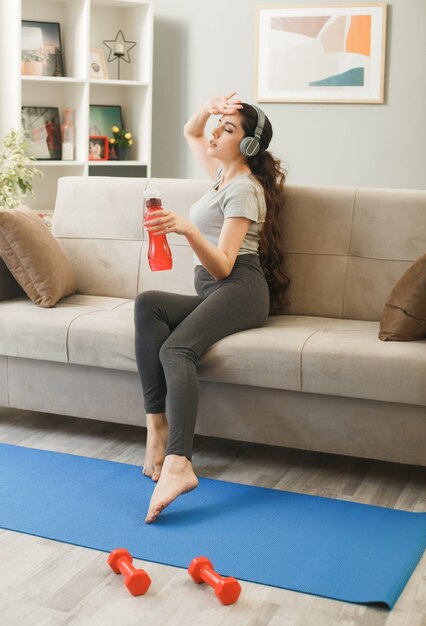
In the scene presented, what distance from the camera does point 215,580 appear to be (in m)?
1.94

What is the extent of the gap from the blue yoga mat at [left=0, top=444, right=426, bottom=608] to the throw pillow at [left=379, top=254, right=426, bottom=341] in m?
0.54

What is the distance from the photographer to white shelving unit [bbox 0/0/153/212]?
16.0 ft

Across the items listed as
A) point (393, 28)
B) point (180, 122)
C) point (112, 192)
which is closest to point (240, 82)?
point (180, 122)

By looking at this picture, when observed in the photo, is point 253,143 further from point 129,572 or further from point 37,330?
point 129,572

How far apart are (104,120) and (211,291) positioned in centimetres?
286

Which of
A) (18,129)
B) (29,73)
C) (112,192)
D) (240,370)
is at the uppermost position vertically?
(29,73)

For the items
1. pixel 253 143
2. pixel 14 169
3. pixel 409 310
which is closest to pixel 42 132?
pixel 14 169

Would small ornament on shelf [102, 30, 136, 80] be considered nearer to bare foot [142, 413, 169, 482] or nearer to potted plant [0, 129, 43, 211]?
potted plant [0, 129, 43, 211]

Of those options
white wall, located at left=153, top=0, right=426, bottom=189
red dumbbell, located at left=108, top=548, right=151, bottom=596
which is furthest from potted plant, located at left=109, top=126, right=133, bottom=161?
red dumbbell, located at left=108, top=548, right=151, bottom=596

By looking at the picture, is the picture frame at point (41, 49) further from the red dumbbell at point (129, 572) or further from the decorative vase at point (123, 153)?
the red dumbbell at point (129, 572)

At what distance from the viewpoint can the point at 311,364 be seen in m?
2.62

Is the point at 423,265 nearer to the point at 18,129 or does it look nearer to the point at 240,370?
the point at 240,370

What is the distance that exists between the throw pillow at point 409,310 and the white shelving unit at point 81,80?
278 centimetres

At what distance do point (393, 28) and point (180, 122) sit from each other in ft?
4.68
